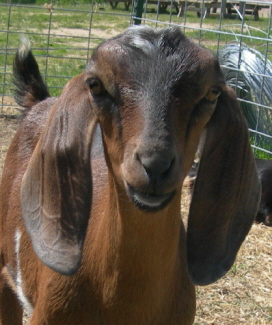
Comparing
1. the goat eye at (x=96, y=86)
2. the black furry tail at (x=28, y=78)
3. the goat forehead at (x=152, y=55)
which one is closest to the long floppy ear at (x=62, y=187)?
the goat eye at (x=96, y=86)

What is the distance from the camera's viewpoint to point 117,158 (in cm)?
252

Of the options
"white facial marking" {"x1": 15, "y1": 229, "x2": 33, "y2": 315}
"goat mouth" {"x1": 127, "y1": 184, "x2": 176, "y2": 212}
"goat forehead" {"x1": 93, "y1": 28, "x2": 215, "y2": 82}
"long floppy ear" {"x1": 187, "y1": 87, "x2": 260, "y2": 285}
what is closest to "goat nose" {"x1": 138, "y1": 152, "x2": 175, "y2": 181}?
"goat mouth" {"x1": 127, "y1": 184, "x2": 176, "y2": 212}

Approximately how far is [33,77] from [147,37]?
1.94 meters

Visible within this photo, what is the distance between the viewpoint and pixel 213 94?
8.47 feet

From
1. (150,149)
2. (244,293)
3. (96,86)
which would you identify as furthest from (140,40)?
(244,293)

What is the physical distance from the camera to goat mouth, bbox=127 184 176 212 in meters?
2.34

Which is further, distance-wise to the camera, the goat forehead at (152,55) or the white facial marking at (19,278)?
the white facial marking at (19,278)

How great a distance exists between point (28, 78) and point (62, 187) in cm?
171

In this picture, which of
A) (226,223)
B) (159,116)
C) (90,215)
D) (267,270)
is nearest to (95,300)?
(90,215)

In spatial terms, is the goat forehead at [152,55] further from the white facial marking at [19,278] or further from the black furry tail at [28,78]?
the black furry tail at [28,78]

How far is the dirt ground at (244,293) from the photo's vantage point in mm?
4684

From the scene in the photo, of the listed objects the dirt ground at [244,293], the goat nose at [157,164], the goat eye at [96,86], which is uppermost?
the goat eye at [96,86]

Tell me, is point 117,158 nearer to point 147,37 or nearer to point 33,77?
point 147,37

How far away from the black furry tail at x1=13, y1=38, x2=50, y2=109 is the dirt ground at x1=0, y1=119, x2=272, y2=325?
1818 millimetres
